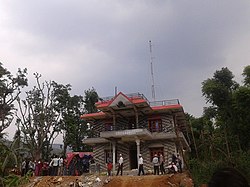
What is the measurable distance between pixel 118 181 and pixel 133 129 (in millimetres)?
7164

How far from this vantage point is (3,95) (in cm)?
2878

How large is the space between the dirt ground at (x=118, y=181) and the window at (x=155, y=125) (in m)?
8.91

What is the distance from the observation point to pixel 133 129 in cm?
2308

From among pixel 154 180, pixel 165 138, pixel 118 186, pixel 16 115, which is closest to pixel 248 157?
pixel 154 180

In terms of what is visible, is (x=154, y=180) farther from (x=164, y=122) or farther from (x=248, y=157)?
(x=164, y=122)

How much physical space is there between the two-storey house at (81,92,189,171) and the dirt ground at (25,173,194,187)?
6.43m

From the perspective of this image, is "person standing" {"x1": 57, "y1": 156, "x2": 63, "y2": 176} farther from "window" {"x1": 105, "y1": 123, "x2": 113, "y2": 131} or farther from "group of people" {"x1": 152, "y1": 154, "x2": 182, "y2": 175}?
"window" {"x1": 105, "y1": 123, "x2": 113, "y2": 131}

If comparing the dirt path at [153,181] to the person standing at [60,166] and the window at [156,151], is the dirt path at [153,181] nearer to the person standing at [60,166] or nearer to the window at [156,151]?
the person standing at [60,166]

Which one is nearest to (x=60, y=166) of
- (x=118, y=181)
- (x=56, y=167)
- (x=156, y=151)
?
(x=56, y=167)

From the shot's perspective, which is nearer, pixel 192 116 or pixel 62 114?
pixel 62 114

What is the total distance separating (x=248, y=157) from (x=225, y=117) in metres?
11.7

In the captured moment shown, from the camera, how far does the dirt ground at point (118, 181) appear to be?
15133 millimetres

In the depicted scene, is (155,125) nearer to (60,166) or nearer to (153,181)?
(60,166)

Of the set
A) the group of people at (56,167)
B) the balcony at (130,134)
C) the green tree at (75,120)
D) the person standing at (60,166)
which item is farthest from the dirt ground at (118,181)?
the green tree at (75,120)
